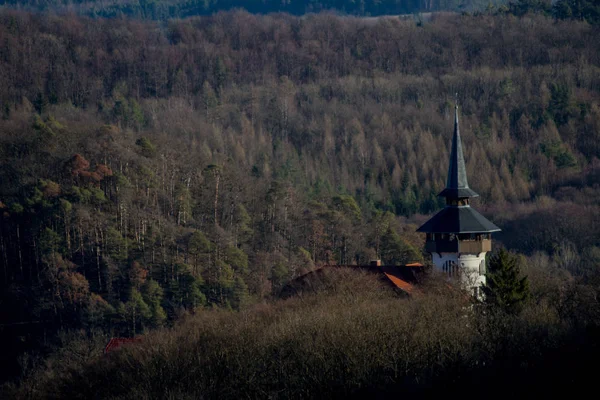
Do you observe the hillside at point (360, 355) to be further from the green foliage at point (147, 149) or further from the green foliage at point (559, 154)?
the green foliage at point (559, 154)

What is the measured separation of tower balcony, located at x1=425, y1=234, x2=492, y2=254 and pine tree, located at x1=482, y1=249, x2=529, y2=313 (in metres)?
5.57

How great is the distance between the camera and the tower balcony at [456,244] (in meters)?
64.8

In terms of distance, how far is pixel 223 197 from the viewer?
9175cm

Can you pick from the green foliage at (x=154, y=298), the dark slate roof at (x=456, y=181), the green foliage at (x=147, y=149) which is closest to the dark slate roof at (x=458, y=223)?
the dark slate roof at (x=456, y=181)

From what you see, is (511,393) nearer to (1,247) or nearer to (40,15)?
(1,247)

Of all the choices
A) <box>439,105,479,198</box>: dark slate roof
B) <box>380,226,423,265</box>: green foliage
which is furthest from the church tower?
<box>380,226,423,265</box>: green foliage

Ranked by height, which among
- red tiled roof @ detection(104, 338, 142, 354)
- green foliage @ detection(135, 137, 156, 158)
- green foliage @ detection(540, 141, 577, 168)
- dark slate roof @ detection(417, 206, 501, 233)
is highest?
green foliage @ detection(135, 137, 156, 158)

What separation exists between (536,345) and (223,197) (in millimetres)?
49228

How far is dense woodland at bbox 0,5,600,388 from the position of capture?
79.1 m

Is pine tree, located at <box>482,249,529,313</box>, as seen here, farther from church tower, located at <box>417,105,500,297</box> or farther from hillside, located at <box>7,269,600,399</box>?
church tower, located at <box>417,105,500,297</box>

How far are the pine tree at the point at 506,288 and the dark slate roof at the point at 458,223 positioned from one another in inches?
225

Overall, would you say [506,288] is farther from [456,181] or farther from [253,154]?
[253,154]

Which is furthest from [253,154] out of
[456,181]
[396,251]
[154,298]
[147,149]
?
[456,181]

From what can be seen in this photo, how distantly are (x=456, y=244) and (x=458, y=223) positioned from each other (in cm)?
126
